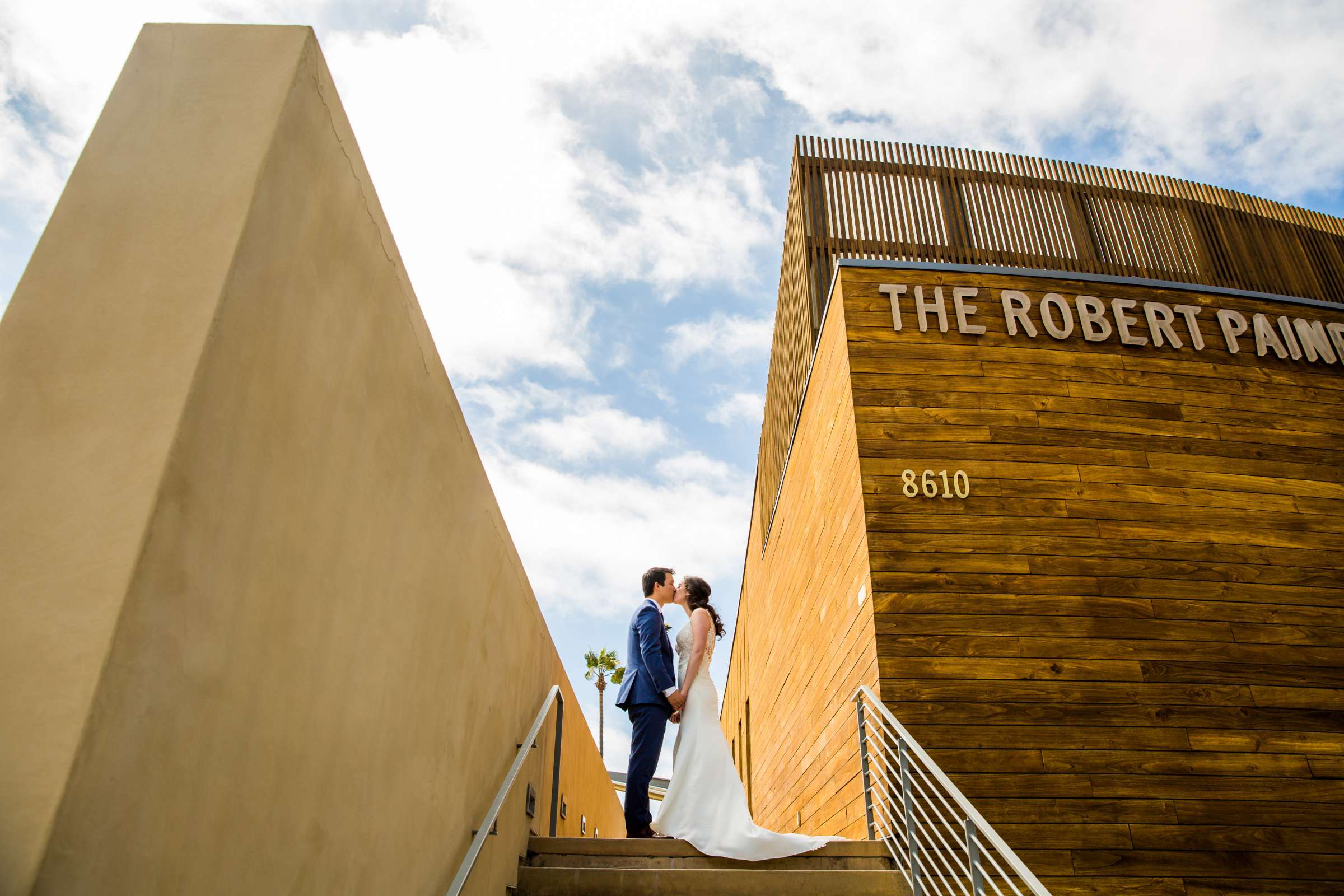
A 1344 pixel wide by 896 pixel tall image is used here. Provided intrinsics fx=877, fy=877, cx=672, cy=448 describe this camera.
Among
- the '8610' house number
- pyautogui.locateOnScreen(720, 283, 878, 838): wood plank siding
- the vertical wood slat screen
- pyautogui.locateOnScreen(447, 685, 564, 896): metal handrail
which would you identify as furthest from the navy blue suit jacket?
the vertical wood slat screen

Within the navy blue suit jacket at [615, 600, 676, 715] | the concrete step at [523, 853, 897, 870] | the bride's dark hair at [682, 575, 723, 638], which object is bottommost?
the concrete step at [523, 853, 897, 870]

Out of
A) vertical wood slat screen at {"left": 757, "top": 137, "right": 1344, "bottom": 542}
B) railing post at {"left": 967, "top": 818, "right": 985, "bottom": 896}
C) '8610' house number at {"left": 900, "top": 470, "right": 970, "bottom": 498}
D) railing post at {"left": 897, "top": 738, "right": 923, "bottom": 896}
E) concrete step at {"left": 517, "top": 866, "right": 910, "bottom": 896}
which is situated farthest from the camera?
vertical wood slat screen at {"left": 757, "top": 137, "right": 1344, "bottom": 542}

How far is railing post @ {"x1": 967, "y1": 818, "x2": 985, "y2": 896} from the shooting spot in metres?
2.68

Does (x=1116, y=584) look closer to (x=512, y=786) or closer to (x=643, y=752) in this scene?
(x=643, y=752)

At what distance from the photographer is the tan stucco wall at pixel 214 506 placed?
1249 millimetres

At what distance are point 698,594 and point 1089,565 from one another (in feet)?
6.95

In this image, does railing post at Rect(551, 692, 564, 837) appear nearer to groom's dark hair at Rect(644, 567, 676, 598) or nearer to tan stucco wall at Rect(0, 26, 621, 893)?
groom's dark hair at Rect(644, 567, 676, 598)

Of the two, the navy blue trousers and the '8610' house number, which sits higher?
the '8610' house number

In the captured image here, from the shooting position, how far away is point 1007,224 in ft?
23.9

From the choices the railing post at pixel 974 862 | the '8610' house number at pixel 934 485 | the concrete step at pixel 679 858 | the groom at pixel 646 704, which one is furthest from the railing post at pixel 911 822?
the '8610' house number at pixel 934 485

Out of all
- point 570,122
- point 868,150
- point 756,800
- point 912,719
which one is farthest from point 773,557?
point 570,122

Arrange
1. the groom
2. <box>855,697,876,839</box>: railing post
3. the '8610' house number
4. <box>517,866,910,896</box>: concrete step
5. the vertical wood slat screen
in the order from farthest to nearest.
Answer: the vertical wood slat screen < the '8610' house number < the groom < <box>855,697,876,839</box>: railing post < <box>517,866,910,896</box>: concrete step

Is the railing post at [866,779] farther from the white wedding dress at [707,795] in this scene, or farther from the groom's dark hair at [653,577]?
the groom's dark hair at [653,577]

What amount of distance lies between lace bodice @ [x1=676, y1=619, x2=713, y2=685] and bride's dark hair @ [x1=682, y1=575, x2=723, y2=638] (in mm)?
165
